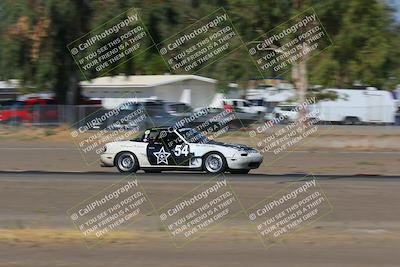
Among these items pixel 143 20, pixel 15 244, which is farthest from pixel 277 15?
pixel 15 244

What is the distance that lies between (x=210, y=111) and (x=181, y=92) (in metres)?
23.0

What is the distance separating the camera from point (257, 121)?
3734cm

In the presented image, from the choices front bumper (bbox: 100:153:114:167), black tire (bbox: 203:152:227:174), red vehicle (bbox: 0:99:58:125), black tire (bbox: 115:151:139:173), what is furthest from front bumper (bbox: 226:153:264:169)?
red vehicle (bbox: 0:99:58:125)

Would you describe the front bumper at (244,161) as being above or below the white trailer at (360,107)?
Answer: above
